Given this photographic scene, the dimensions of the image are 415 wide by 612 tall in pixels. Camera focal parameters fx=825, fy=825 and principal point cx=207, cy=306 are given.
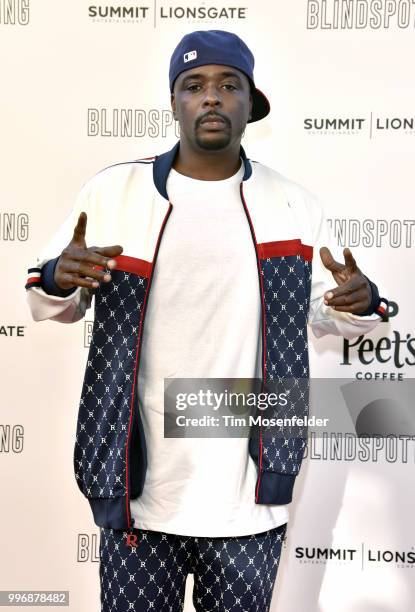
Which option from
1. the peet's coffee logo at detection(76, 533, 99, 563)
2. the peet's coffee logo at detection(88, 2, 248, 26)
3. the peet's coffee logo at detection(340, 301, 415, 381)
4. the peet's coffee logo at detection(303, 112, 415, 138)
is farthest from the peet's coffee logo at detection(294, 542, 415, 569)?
the peet's coffee logo at detection(88, 2, 248, 26)

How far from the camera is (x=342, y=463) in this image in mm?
2539

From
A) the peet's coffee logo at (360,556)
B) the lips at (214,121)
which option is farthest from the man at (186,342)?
the peet's coffee logo at (360,556)

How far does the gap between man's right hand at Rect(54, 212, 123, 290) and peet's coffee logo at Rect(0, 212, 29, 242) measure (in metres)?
1.02

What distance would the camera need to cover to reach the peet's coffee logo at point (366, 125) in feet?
8.05

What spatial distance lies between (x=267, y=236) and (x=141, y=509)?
607mm

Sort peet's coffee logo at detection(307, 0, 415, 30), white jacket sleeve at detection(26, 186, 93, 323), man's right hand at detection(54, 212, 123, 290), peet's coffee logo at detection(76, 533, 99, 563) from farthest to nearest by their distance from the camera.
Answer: peet's coffee logo at detection(76, 533, 99, 563) → peet's coffee logo at detection(307, 0, 415, 30) → white jacket sleeve at detection(26, 186, 93, 323) → man's right hand at detection(54, 212, 123, 290)

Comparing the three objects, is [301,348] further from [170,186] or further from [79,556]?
[79,556]

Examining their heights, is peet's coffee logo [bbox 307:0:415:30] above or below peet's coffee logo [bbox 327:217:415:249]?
above

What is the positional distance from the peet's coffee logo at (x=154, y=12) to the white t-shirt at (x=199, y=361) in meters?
1.04

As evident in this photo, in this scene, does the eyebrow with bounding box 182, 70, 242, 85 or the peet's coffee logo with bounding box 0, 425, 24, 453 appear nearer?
the eyebrow with bounding box 182, 70, 242, 85

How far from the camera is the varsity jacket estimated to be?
1.60m

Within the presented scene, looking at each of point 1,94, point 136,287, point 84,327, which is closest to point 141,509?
point 136,287

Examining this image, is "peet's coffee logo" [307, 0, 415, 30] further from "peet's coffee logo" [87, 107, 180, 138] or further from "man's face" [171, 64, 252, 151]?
"man's face" [171, 64, 252, 151]
